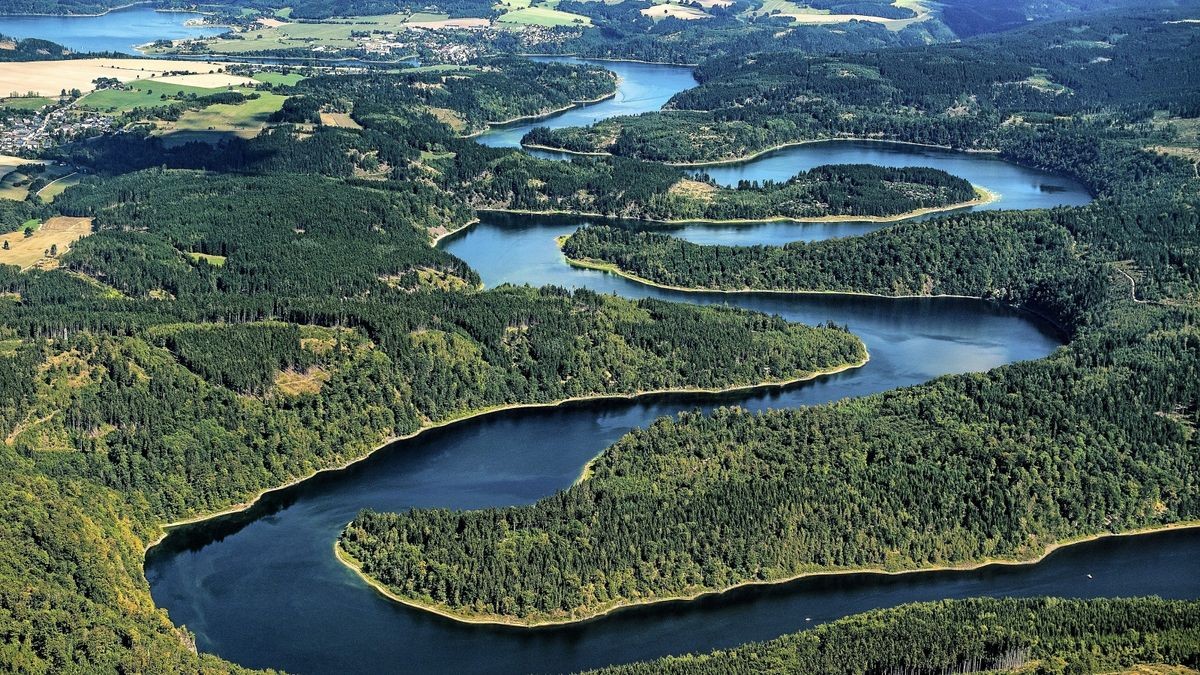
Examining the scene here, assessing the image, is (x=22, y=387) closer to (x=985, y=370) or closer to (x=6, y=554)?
(x=6, y=554)

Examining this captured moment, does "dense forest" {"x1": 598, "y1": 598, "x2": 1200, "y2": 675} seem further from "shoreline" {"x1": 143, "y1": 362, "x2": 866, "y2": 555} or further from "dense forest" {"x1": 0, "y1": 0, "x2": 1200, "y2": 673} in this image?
"shoreline" {"x1": 143, "y1": 362, "x2": 866, "y2": 555}

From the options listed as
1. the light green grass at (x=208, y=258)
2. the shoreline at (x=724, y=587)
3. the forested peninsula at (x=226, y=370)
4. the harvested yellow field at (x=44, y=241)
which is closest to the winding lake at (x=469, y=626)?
the shoreline at (x=724, y=587)

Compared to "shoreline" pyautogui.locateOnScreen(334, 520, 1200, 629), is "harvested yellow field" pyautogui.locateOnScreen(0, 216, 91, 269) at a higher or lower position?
higher

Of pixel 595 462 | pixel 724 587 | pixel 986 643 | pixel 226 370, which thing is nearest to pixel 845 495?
pixel 724 587

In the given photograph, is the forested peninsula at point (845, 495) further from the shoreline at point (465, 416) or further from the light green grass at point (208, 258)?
the light green grass at point (208, 258)

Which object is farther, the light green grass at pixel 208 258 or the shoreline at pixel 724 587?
the light green grass at pixel 208 258

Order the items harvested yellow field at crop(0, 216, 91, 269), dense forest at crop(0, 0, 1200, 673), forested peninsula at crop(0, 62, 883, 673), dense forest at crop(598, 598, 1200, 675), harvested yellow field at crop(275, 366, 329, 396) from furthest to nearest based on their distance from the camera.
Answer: harvested yellow field at crop(0, 216, 91, 269) < harvested yellow field at crop(275, 366, 329, 396) < forested peninsula at crop(0, 62, 883, 673) < dense forest at crop(0, 0, 1200, 673) < dense forest at crop(598, 598, 1200, 675)

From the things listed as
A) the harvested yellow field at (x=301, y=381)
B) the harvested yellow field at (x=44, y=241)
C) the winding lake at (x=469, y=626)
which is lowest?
the winding lake at (x=469, y=626)

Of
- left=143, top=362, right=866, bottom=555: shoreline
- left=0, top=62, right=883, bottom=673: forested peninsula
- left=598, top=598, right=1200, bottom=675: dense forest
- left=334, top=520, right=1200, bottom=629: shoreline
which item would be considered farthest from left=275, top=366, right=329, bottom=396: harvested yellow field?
left=598, top=598, right=1200, bottom=675: dense forest
